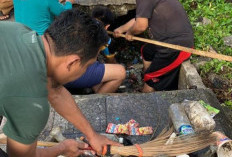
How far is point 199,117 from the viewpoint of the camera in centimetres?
288

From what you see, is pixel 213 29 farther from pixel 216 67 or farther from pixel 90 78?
pixel 90 78

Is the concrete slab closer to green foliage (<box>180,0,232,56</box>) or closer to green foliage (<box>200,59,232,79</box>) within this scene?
green foliage (<box>200,59,232,79</box>)

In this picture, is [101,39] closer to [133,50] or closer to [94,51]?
[94,51]

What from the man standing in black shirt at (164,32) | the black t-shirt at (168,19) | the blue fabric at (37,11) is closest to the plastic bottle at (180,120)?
the man standing in black shirt at (164,32)

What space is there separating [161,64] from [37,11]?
7.90ft

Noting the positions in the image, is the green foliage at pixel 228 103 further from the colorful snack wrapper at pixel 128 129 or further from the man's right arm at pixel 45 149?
the man's right arm at pixel 45 149

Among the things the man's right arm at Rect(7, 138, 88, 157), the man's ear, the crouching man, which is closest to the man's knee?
the man's right arm at Rect(7, 138, 88, 157)

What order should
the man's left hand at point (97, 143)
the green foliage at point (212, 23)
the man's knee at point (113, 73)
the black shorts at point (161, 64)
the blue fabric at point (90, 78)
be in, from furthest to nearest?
1. the green foliage at point (212, 23)
2. the black shorts at point (161, 64)
3. the man's knee at point (113, 73)
4. the blue fabric at point (90, 78)
5. the man's left hand at point (97, 143)

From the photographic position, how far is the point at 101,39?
2.05 metres

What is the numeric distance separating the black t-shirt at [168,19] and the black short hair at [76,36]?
286 centimetres

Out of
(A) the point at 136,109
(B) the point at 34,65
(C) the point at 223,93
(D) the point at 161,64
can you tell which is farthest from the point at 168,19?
(B) the point at 34,65

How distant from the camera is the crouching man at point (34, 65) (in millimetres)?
1731

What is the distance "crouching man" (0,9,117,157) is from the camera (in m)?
1.73

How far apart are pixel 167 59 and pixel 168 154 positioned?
245 centimetres
